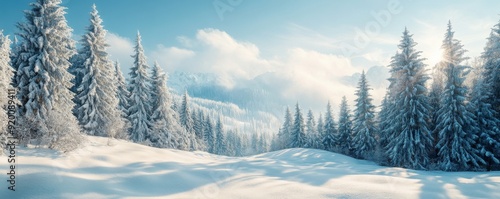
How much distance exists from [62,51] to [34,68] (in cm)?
189

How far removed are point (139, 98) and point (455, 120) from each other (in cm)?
3133

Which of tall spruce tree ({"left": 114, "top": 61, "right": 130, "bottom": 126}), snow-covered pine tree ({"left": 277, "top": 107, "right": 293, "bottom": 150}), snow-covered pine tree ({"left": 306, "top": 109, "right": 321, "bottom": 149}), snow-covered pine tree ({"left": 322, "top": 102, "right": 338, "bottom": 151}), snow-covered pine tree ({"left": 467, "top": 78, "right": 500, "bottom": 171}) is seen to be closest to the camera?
snow-covered pine tree ({"left": 467, "top": 78, "right": 500, "bottom": 171})

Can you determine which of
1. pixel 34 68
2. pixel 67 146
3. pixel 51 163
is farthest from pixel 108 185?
pixel 34 68

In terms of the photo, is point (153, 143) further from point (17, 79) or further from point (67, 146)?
point (67, 146)

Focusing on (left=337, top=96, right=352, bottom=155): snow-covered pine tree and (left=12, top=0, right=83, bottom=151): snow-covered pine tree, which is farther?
(left=337, top=96, right=352, bottom=155): snow-covered pine tree

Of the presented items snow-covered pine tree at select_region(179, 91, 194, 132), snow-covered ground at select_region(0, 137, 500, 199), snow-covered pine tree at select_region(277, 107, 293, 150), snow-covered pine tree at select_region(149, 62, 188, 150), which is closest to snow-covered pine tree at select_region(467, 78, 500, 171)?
snow-covered ground at select_region(0, 137, 500, 199)

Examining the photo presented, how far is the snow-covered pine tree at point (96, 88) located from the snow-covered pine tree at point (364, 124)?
28.4 meters

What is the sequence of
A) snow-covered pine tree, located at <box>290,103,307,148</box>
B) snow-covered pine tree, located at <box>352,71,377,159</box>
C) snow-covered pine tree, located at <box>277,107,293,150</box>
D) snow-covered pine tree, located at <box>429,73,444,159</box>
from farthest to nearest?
snow-covered pine tree, located at <box>277,107,293,150</box> < snow-covered pine tree, located at <box>290,103,307,148</box> < snow-covered pine tree, located at <box>352,71,377,159</box> < snow-covered pine tree, located at <box>429,73,444,159</box>

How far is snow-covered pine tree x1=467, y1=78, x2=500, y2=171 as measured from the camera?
67.8 feet

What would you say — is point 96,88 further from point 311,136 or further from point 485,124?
point 311,136

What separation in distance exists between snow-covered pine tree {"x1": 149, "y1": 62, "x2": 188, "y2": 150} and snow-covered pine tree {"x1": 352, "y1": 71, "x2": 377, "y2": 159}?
2346 cm

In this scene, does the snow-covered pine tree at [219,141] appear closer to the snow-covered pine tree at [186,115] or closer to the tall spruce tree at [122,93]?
the snow-covered pine tree at [186,115]

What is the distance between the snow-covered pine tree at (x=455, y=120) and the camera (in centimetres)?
2098

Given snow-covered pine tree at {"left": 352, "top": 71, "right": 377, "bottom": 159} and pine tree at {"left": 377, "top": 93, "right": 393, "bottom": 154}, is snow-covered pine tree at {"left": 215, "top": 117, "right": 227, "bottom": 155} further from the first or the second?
pine tree at {"left": 377, "top": 93, "right": 393, "bottom": 154}
